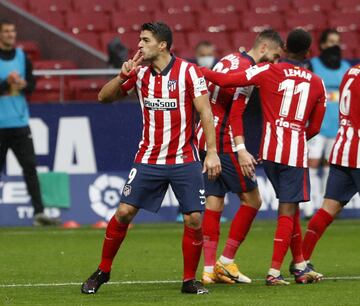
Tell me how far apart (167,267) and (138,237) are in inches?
106

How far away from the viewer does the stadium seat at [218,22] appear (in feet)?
67.2

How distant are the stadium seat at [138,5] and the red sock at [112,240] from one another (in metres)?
12.0

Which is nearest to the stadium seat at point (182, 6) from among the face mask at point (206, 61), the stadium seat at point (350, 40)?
the stadium seat at point (350, 40)

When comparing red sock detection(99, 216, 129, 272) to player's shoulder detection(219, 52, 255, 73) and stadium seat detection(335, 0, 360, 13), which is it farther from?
stadium seat detection(335, 0, 360, 13)

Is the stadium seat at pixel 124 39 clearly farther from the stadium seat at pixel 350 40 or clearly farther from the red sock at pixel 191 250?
the red sock at pixel 191 250

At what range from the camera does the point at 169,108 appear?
28.7ft

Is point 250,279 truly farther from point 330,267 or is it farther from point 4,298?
point 4,298

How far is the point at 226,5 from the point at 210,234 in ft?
38.8

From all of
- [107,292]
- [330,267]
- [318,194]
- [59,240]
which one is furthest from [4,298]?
[318,194]

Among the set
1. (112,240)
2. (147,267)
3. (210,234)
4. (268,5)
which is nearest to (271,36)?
(210,234)

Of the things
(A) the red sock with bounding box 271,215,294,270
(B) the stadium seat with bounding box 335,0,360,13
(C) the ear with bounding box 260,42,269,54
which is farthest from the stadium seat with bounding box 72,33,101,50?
(A) the red sock with bounding box 271,215,294,270

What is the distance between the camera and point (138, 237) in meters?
13.2

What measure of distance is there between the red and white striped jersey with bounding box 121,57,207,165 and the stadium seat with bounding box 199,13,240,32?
11704 mm

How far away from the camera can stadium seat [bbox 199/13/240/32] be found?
2047cm
